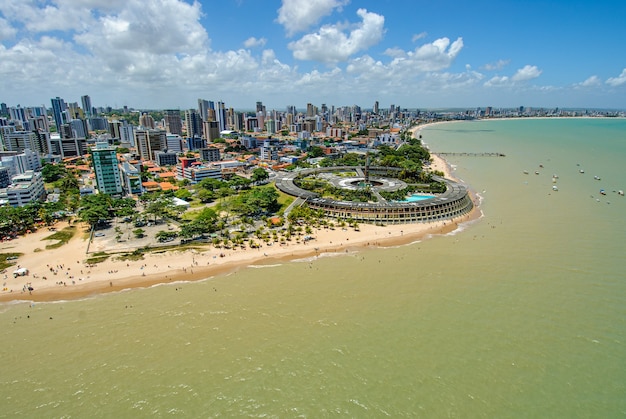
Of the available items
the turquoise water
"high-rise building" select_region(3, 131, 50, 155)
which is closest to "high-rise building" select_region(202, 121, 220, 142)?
"high-rise building" select_region(3, 131, 50, 155)

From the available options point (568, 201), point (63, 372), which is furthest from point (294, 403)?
point (568, 201)

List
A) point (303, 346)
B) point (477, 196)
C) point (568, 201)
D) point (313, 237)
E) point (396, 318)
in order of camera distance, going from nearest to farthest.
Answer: point (303, 346) → point (396, 318) → point (313, 237) → point (568, 201) → point (477, 196)

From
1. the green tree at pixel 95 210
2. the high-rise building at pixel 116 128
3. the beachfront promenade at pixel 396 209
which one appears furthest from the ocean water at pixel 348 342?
the high-rise building at pixel 116 128

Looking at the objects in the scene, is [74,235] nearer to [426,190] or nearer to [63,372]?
[63,372]

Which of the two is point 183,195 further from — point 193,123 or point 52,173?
point 193,123

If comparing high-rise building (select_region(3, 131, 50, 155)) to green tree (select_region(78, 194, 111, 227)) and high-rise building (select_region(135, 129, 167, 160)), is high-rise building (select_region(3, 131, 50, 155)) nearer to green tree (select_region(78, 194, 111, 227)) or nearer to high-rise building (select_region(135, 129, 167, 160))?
high-rise building (select_region(135, 129, 167, 160))
